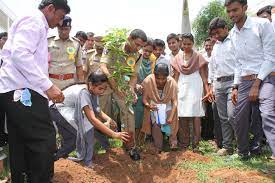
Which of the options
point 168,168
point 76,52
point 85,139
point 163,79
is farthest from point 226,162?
point 76,52

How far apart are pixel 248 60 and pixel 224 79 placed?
40.1 inches

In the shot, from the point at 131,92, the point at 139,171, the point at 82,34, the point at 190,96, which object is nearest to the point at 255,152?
the point at 190,96

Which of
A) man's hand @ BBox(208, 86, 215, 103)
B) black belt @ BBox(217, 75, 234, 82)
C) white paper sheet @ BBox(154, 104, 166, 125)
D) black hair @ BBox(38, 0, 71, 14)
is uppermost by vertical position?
black hair @ BBox(38, 0, 71, 14)

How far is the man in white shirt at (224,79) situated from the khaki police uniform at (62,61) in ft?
7.06

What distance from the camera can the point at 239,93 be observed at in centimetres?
472

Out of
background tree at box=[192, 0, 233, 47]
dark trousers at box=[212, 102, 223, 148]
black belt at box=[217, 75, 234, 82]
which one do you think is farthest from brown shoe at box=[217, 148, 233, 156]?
background tree at box=[192, 0, 233, 47]

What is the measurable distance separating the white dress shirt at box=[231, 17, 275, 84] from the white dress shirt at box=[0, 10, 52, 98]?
2.50 meters

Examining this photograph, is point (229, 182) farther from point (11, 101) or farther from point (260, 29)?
point (11, 101)

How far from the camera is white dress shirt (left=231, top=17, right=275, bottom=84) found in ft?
14.3

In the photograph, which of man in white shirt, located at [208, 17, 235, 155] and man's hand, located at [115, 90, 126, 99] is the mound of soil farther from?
man's hand, located at [115, 90, 126, 99]

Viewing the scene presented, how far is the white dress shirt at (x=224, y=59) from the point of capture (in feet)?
18.3

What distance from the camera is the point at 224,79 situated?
561 cm

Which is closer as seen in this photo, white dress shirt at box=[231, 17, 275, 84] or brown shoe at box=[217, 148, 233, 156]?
white dress shirt at box=[231, 17, 275, 84]

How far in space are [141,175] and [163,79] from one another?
61.7 inches
